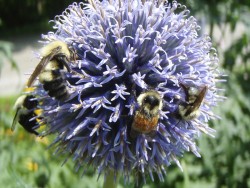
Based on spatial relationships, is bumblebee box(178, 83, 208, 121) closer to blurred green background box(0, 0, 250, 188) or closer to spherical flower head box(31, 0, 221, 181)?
spherical flower head box(31, 0, 221, 181)

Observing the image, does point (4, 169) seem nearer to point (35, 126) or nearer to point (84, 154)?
point (35, 126)

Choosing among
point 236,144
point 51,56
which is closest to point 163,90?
point 51,56

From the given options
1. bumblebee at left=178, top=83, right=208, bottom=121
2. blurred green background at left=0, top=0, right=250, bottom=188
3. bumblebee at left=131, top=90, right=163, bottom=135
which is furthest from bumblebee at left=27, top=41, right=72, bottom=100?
blurred green background at left=0, top=0, right=250, bottom=188

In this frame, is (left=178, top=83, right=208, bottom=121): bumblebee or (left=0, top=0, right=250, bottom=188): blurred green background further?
(left=0, top=0, right=250, bottom=188): blurred green background

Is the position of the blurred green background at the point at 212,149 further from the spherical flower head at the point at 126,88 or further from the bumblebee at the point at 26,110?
the spherical flower head at the point at 126,88

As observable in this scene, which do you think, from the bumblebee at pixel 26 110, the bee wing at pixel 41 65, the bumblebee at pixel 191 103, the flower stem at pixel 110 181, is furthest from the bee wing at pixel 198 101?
the bumblebee at pixel 26 110

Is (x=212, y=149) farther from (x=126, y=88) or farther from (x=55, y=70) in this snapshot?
(x=55, y=70)

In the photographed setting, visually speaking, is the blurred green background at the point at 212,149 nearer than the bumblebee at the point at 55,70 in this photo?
No
